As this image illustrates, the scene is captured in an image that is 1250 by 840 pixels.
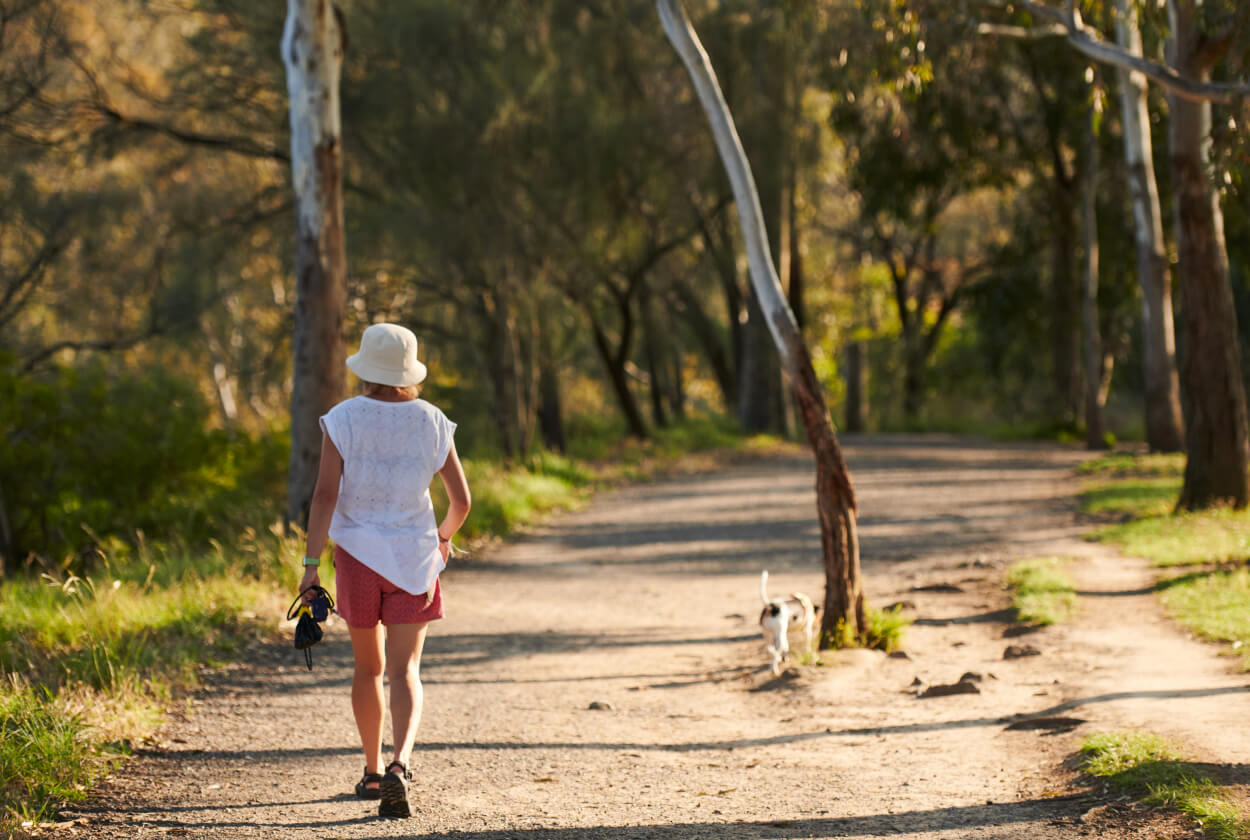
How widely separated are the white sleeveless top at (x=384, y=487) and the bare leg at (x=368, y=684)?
0.98 ft

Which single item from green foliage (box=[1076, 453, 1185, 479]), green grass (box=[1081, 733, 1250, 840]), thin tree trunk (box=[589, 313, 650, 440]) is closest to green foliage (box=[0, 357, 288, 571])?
thin tree trunk (box=[589, 313, 650, 440])

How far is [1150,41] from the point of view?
559 inches

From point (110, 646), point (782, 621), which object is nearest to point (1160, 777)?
point (782, 621)

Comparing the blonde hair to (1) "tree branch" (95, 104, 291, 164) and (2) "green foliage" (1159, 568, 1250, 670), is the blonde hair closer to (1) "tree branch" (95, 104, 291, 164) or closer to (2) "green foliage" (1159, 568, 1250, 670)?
(2) "green foliage" (1159, 568, 1250, 670)

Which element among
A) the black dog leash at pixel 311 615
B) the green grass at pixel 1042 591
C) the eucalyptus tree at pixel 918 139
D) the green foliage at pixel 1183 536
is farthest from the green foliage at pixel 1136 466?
the black dog leash at pixel 311 615

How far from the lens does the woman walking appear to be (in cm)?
495

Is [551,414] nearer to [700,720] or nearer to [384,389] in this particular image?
[700,720]

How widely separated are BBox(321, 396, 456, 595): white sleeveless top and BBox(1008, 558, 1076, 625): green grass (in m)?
5.10

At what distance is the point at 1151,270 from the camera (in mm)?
18875

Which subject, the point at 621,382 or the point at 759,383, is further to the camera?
the point at 759,383

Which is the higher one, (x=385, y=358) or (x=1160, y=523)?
(x=385, y=358)

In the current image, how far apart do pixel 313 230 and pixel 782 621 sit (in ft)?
19.7

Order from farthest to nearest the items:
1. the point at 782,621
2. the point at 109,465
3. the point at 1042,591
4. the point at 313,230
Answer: the point at 109,465, the point at 313,230, the point at 1042,591, the point at 782,621

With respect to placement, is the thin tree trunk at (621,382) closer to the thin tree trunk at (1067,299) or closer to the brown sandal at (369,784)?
the thin tree trunk at (1067,299)
